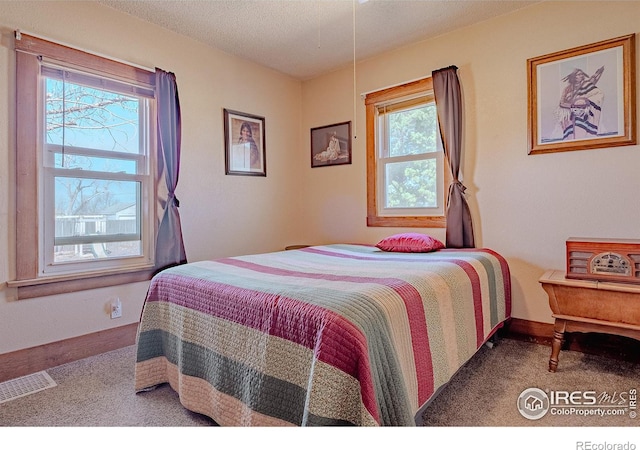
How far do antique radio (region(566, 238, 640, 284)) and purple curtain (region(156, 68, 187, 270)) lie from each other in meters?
2.77

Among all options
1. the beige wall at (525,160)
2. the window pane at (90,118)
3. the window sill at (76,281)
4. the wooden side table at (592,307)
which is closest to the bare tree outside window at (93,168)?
the window pane at (90,118)

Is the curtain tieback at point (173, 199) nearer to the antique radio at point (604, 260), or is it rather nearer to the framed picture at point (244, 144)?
the framed picture at point (244, 144)

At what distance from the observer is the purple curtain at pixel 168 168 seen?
106 inches

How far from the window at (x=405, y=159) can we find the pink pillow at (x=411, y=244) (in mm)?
350

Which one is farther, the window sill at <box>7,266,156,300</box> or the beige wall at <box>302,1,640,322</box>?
the beige wall at <box>302,1,640,322</box>

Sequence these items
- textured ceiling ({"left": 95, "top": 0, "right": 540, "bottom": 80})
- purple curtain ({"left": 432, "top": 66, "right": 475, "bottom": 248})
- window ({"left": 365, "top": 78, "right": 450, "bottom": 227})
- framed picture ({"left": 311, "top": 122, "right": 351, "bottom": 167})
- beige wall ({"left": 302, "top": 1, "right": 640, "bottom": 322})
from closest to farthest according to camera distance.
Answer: beige wall ({"left": 302, "top": 1, "right": 640, "bottom": 322}), textured ceiling ({"left": 95, "top": 0, "right": 540, "bottom": 80}), purple curtain ({"left": 432, "top": 66, "right": 475, "bottom": 248}), window ({"left": 365, "top": 78, "right": 450, "bottom": 227}), framed picture ({"left": 311, "top": 122, "right": 351, "bottom": 167})

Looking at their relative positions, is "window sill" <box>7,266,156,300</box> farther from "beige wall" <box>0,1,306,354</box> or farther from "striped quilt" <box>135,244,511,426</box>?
"striped quilt" <box>135,244,511,426</box>

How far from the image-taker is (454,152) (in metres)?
2.81

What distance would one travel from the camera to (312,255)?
2447 mm

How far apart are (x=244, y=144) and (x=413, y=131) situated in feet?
5.36

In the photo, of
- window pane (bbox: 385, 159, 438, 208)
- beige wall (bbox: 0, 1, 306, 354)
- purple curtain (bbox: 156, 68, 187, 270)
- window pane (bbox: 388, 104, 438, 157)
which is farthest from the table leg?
purple curtain (bbox: 156, 68, 187, 270)

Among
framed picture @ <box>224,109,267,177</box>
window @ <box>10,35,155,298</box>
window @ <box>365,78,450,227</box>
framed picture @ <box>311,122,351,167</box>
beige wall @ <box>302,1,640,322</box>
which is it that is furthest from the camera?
framed picture @ <box>311,122,351,167</box>

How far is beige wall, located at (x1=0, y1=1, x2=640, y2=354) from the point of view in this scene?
2.21 meters

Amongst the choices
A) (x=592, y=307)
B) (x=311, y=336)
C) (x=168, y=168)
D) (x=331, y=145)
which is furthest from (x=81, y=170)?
(x=592, y=307)
